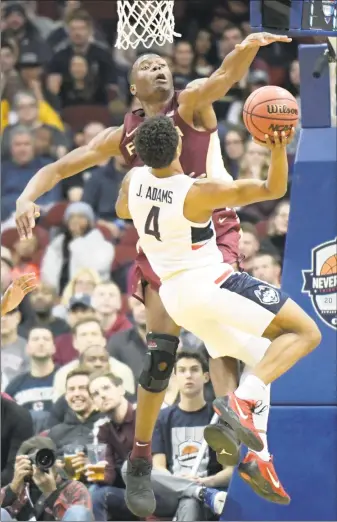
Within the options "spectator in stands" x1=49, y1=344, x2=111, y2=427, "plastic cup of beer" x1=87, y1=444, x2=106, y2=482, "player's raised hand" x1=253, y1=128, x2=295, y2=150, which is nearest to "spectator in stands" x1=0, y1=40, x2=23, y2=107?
"spectator in stands" x1=49, y1=344, x2=111, y2=427

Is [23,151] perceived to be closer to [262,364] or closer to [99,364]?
[99,364]

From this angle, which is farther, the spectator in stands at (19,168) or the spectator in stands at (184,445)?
the spectator in stands at (19,168)

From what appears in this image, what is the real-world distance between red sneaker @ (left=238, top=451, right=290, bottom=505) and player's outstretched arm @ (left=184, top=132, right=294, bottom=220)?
1.53 m

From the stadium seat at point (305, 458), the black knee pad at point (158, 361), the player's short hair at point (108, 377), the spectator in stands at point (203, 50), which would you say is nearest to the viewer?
the black knee pad at point (158, 361)

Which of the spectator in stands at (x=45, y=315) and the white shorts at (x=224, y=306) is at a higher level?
the white shorts at (x=224, y=306)

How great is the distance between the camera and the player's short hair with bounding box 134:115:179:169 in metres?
7.71

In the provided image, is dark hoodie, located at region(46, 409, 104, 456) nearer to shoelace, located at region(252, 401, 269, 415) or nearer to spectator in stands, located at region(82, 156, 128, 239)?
shoelace, located at region(252, 401, 269, 415)

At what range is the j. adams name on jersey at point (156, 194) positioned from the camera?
25.5ft

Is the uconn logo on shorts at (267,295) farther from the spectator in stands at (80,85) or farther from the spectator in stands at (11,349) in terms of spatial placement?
the spectator in stands at (80,85)

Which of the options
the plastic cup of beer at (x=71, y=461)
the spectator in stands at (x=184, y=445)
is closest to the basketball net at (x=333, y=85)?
the spectator in stands at (x=184, y=445)

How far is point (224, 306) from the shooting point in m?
7.78

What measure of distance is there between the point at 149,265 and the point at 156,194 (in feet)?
3.17

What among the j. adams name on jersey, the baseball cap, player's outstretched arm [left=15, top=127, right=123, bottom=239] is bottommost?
the baseball cap

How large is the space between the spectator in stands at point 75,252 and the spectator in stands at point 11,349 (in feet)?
4.25
